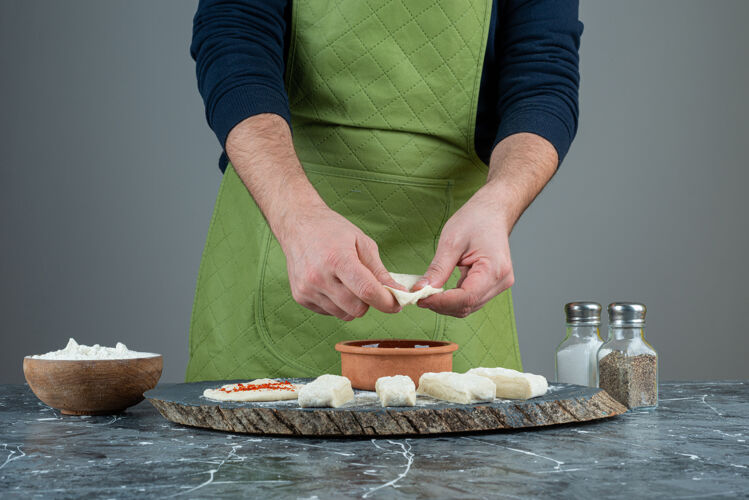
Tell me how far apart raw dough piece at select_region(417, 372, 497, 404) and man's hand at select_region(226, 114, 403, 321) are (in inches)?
4.8

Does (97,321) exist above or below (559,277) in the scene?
below

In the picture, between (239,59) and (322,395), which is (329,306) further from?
(239,59)

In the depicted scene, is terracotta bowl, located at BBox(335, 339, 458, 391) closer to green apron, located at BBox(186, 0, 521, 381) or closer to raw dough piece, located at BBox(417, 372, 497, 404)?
raw dough piece, located at BBox(417, 372, 497, 404)

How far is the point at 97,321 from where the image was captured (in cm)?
280

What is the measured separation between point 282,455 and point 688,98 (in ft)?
9.47

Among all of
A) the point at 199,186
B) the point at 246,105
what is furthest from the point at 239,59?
the point at 199,186

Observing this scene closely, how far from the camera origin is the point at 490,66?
153 centimetres

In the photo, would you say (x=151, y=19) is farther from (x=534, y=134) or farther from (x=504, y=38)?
(x=534, y=134)

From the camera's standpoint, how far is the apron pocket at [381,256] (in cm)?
139

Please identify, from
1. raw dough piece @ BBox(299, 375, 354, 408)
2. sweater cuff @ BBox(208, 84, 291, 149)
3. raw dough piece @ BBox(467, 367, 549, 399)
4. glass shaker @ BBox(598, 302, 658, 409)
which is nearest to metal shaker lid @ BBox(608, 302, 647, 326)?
glass shaker @ BBox(598, 302, 658, 409)

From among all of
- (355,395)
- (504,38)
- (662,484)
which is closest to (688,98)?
(504,38)

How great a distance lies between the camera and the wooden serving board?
88cm

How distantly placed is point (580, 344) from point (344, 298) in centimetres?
45

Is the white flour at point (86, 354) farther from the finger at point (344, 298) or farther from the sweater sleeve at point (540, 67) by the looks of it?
the sweater sleeve at point (540, 67)
